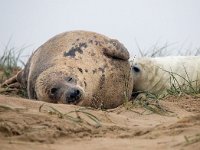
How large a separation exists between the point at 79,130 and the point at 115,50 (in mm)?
2669

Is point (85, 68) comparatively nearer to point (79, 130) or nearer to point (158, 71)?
point (79, 130)

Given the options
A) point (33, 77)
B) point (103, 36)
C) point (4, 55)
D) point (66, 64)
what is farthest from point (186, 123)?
point (4, 55)

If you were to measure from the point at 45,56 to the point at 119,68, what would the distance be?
35.6 inches

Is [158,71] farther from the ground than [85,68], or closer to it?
closer to it

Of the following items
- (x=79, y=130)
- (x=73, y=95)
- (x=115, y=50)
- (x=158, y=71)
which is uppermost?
(x=115, y=50)

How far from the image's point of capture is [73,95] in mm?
4531

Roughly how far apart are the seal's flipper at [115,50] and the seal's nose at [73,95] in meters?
1.09

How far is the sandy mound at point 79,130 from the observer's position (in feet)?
8.53

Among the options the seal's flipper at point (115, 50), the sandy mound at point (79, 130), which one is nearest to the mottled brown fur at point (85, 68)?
the seal's flipper at point (115, 50)

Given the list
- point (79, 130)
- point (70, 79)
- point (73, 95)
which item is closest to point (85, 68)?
point (70, 79)

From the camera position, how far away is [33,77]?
523 cm

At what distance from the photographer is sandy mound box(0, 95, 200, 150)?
8.53 feet

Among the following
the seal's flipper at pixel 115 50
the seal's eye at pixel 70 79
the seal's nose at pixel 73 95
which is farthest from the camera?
the seal's flipper at pixel 115 50

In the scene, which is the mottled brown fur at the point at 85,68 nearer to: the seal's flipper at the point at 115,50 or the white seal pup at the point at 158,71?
the seal's flipper at the point at 115,50
